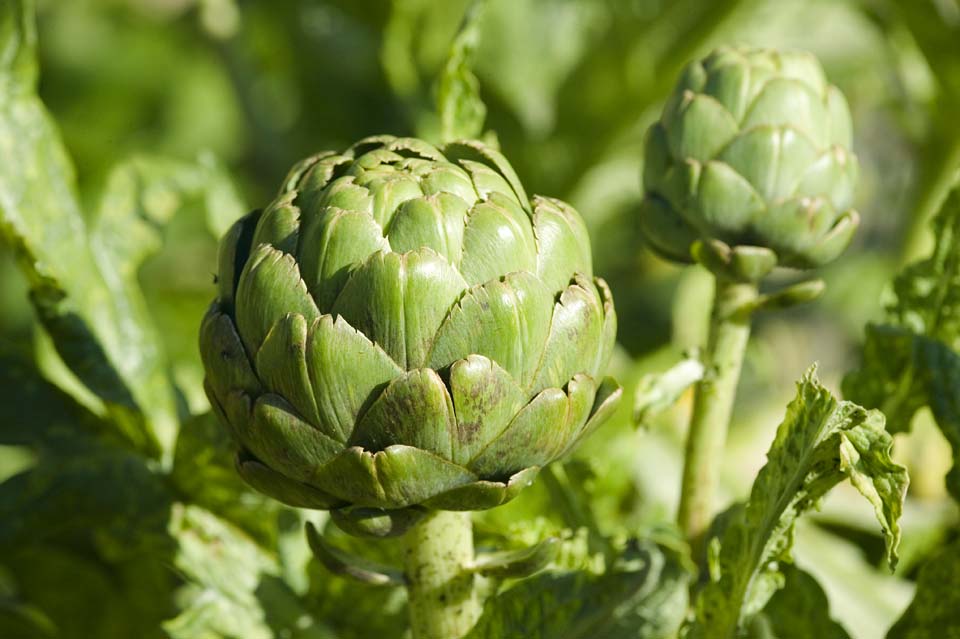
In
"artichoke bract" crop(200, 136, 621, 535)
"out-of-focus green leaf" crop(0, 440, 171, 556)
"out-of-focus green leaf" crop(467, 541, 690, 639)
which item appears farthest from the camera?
"out-of-focus green leaf" crop(0, 440, 171, 556)

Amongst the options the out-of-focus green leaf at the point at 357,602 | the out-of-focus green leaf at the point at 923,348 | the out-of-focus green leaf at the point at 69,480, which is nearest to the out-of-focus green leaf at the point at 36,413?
the out-of-focus green leaf at the point at 69,480

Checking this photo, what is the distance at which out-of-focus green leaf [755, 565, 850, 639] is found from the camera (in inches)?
21.2

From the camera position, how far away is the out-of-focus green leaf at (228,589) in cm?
56

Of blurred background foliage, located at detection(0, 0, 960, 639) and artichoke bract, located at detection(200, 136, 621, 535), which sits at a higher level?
artichoke bract, located at detection(200, 136, 621, 535)

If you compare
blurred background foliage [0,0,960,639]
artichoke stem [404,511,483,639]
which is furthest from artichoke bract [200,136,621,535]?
blurred background foliage [0,0,960,639]

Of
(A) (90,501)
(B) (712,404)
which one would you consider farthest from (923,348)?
(A) (90,501)

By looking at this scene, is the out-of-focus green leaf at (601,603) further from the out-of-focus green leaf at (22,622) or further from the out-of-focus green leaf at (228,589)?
the out-of-focus green leaf at (22,622)

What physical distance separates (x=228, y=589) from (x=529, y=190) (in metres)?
0.51

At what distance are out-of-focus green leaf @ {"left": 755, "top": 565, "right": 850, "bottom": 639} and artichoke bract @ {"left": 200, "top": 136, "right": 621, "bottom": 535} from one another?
169 mm

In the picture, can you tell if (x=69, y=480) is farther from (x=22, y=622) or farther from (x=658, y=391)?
(x=658, y=391)

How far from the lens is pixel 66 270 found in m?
0.65

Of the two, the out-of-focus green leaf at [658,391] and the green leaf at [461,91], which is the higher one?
the green leaf at [461,91]

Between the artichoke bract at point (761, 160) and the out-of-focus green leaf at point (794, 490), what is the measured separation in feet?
0.30

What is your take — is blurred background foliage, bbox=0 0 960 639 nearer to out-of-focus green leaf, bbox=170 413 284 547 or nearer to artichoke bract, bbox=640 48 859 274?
out-of-focus green leaf, bbox=170 413 284 547
